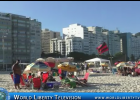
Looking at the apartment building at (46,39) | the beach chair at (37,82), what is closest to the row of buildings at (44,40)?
the apartment building at (46,39)

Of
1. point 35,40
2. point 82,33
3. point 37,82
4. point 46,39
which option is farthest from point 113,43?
point 37,82

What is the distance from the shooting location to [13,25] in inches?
3356

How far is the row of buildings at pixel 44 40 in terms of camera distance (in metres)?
80.8

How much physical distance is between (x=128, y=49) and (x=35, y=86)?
158561 mm

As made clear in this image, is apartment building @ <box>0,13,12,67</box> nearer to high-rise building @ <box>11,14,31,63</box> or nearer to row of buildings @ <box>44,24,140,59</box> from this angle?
high-rise building @ <box>11,14,31,63</box>

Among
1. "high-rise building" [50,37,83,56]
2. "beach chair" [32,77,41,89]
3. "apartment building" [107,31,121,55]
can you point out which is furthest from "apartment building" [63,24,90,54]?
"beach chair" [32,77,41,89]

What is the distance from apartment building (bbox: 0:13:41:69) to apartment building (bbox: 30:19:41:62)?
9.42 ft

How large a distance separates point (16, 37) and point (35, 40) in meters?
15.5

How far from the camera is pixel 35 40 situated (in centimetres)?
10088

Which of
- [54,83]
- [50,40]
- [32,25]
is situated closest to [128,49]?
[50,40]

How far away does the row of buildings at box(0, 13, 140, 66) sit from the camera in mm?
80750

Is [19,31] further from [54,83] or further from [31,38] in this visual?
[54,83]

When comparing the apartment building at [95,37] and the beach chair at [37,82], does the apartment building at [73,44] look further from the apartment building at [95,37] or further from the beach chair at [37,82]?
the beach chair at [37,82]

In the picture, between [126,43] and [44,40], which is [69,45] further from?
[126,43]
